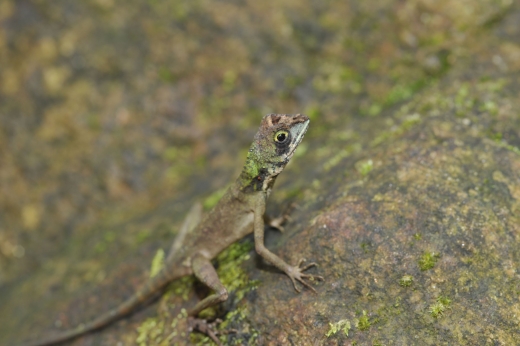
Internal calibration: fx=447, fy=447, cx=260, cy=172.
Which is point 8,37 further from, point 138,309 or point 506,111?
point 506,111

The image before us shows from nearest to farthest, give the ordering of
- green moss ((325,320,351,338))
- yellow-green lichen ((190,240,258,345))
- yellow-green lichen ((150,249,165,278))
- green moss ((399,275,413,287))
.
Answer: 1. green moss ((325,320,351,338))
2. green moss ((399,275,413,287))
3. yellow-green lichen ((190,240,258,345))
4. yellow-green lichen ((150,249,165,278))

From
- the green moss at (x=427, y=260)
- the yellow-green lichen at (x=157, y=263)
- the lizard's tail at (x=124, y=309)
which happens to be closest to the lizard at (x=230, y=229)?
the lizard's tail at (x=124, y=309)

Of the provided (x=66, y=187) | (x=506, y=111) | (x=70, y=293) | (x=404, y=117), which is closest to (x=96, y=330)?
(x=70, y=293)

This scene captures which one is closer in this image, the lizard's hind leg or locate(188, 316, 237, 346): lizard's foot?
locate(188, 316, 237, 346): lizard's foot

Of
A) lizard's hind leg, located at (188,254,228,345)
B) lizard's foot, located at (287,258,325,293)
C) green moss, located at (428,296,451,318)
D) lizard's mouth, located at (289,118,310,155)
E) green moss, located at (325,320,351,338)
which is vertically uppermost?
lizard's mouth, located at (289,118,310,155)

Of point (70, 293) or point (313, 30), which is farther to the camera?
point (313, 30)

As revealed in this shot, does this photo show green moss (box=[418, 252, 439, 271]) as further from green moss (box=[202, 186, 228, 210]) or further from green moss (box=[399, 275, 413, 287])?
green moss (box=[202, 186, 228, 210])

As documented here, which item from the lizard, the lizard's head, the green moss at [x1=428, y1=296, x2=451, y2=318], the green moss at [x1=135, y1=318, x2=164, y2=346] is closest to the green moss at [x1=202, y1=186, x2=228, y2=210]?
the lizard
